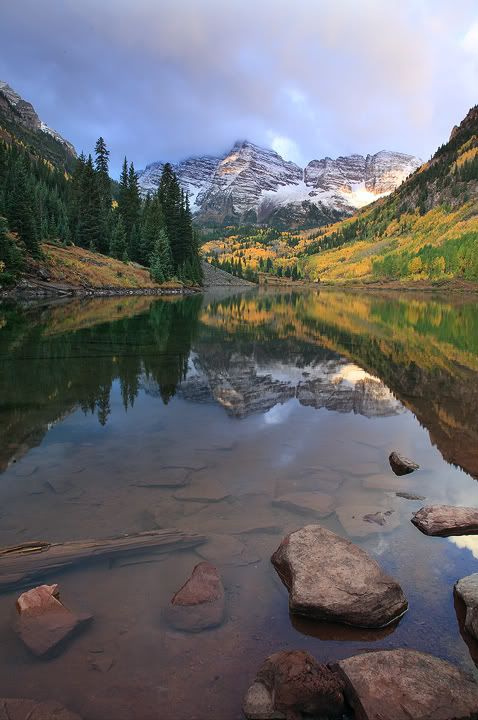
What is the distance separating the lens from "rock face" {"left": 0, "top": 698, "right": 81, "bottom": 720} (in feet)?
15.3

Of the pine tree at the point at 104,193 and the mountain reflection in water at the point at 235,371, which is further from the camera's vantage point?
the pine tree at the point at 104,193

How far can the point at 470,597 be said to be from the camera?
652 centimetres

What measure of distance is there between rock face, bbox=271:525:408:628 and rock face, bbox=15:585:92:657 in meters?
3.04

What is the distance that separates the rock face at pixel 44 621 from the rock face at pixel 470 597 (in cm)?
520

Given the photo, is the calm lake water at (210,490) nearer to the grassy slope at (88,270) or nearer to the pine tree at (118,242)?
the grassy slope at (88,270)

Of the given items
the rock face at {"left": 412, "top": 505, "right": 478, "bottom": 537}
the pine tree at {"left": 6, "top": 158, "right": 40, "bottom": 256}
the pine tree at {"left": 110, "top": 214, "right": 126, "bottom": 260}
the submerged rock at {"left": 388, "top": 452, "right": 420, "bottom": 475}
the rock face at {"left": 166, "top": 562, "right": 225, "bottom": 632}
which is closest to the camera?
the rock face at {"left": 166, "top": 562, "right": 225, "bottom": 632}

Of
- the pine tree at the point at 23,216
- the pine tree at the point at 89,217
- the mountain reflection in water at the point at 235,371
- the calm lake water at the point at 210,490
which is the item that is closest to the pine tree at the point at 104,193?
the pine tree at the point at 89,217

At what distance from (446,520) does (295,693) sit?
17.2 feet

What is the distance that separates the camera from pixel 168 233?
109 m

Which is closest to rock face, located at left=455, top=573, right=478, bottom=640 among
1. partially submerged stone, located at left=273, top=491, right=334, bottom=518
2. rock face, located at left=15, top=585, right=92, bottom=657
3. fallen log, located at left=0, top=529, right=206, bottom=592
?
partially submerged stone, located at left=273, top=491, right=334, bottom=518

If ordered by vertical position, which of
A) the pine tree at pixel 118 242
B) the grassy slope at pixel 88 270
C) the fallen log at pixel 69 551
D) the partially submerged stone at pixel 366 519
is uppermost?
the pine tree at pixel 118 242

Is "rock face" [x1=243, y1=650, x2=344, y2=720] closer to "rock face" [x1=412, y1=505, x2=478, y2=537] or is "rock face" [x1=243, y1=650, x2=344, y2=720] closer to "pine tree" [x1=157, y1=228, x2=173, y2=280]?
"rock face" [x1=412, y1=505, x2=478, y2=537]

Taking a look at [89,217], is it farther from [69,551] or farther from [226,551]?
[226,551]

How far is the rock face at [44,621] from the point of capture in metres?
5.64
